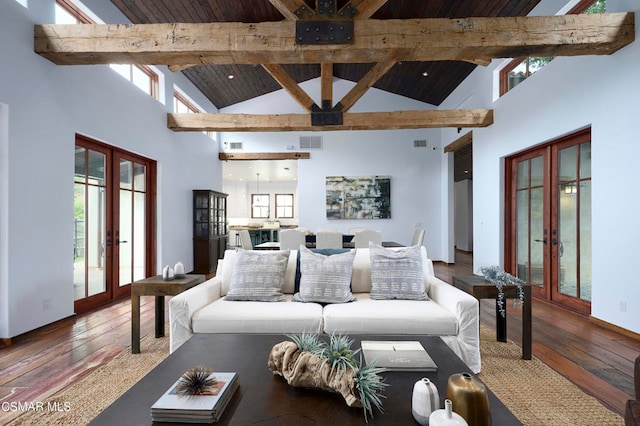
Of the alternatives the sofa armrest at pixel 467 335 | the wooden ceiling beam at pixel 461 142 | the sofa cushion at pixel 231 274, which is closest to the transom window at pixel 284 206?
the wooden ceiling beam at pixel 461 142

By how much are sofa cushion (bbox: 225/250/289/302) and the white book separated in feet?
3.85

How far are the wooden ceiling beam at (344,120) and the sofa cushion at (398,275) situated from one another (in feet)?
11.1

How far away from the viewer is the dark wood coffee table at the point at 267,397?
1.17 meters

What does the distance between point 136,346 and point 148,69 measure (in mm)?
4379

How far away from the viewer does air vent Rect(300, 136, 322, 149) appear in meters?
8.69

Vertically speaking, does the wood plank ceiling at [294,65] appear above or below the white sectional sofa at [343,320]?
above

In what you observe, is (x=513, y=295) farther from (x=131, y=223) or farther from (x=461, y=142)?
(x=461, y=142)

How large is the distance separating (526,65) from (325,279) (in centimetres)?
446

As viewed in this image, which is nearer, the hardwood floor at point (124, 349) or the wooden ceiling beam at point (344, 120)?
the hardwood floor at point (124, 349)

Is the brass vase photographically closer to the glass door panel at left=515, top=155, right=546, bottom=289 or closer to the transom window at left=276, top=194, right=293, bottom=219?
the glass door panel at left=515, top=155, right=546, bottom=289

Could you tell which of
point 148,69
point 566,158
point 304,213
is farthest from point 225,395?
point 304,213

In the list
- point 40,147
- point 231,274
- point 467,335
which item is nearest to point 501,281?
point 467,335

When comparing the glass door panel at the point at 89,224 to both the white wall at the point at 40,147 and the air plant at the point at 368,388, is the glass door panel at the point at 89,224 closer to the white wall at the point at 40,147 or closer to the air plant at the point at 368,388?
the white wall at the point at 40,147

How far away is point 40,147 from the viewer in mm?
3324
